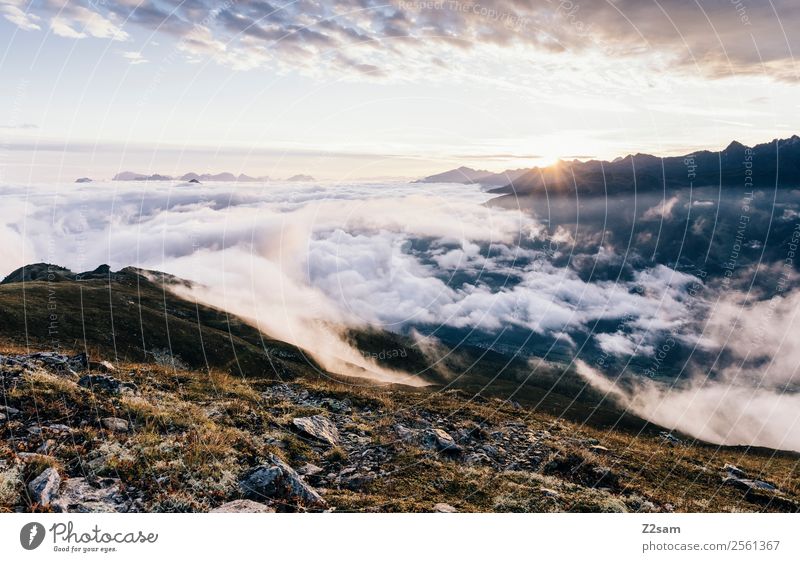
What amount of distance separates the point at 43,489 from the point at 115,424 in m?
3.82

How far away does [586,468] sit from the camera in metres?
19.3

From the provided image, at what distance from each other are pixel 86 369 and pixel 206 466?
1232 cm

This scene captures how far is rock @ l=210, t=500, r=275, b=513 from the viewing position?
13.3m

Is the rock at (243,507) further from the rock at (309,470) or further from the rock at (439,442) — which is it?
the rock at (439,442)

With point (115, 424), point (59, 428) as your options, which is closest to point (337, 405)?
point (115, 424)

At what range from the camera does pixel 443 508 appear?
1481cm

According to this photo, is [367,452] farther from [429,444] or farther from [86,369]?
[86,369]

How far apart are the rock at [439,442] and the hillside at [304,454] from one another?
0.07m

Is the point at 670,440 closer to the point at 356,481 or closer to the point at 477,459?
the point at 477,459

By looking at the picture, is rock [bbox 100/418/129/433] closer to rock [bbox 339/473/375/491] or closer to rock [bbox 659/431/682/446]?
rock [bbox 339/473/375/491]

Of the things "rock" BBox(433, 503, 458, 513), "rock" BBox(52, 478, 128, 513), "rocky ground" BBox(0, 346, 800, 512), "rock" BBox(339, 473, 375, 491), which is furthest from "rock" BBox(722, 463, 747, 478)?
"rock" BBox(52, 478, 128, 513)

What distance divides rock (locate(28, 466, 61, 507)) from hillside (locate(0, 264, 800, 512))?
34 mm

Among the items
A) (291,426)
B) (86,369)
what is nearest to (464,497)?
(291,426)

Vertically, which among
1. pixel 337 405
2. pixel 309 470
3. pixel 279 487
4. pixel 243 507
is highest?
pixel 279 487
